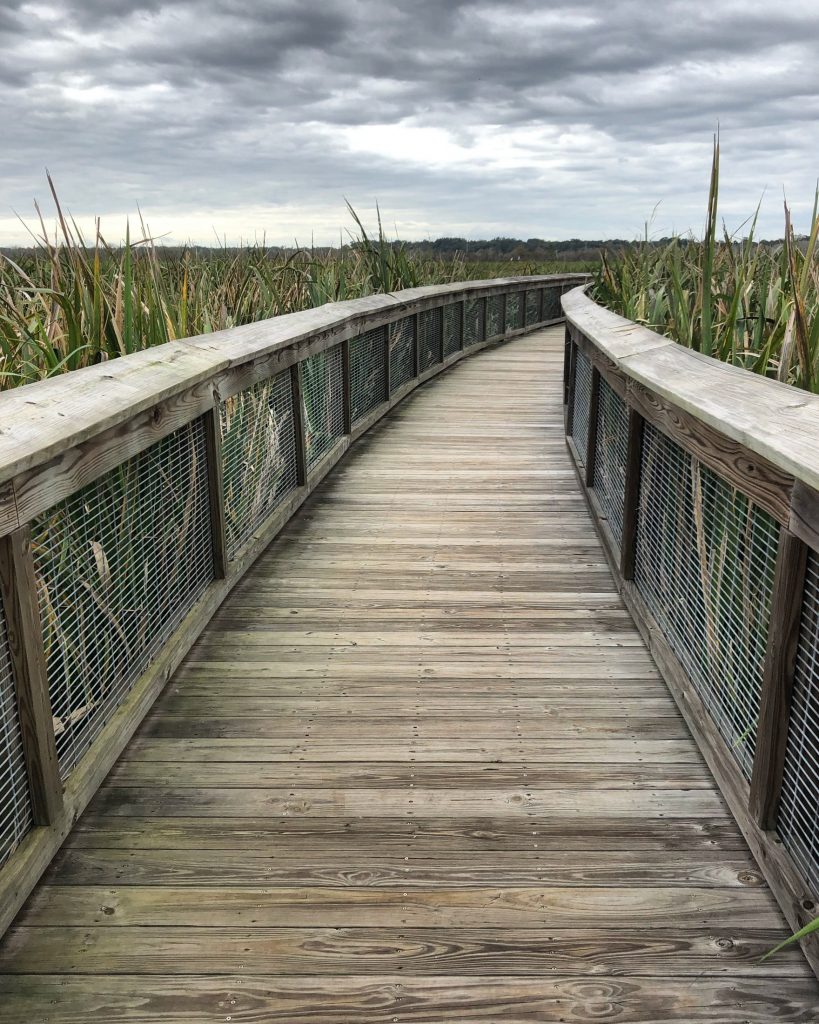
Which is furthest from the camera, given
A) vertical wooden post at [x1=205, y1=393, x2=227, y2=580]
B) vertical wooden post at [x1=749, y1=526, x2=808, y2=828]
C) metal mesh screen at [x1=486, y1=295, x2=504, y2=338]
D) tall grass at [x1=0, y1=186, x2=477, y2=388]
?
metal mesh screen at [x1=486, y1=295, x2=504, y2=338]

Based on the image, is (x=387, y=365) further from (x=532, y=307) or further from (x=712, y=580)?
(x=532, y=307)

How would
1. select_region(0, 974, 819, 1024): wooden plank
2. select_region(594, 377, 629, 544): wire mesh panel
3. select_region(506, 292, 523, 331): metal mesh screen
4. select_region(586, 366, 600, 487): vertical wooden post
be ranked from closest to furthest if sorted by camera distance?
1. select_region(0, 974, 819, 1024): wooden plank
2. select_region(594, 377, 629, 544): wire mesh panel
3. select_region(586, 366, 600, 487): vertical wooden post
4. select_region(506, 292, 523, 331): metal mesh screen

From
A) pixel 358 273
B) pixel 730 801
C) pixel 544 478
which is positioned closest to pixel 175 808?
pixel 730 801

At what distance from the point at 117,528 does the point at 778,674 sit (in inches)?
69.1

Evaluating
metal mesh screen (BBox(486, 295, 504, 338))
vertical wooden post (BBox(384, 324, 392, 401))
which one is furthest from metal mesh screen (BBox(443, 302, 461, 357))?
vertical wooden post (BBox(384, 324, 392, 401))

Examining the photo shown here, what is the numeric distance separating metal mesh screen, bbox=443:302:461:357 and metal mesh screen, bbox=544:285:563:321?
5.93 m

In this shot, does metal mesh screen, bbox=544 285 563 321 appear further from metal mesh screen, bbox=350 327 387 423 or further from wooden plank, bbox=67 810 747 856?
wooden plank, bbox=67 810 747 856

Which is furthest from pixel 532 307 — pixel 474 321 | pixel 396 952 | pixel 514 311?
pixel 396 952

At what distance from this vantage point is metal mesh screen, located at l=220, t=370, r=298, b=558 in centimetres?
373

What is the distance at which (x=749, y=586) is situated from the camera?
2.27 m

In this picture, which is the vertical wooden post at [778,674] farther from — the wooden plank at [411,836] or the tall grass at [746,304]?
the tall grass at [746,304]

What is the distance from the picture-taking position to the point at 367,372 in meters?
6.71

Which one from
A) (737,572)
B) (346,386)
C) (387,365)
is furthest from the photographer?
(387,365)

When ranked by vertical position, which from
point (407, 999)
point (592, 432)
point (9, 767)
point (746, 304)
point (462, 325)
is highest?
point (746, 304)
